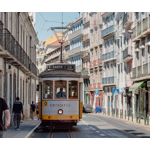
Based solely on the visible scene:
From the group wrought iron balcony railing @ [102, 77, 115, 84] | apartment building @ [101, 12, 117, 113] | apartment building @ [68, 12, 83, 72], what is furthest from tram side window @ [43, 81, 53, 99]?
apartment building @ [68, 12, 83, 72]

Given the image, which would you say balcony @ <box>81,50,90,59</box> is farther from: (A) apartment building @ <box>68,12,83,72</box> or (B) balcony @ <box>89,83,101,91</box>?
(B) balcony @ <box>89,83,101,91</box>

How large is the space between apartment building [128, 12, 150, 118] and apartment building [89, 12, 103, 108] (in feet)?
76.8

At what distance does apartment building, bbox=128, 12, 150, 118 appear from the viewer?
37281mm

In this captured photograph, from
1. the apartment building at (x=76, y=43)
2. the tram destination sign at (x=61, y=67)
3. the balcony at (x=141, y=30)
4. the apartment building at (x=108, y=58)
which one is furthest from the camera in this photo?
the apartment building at (x=76, y=43)

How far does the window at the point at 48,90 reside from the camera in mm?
20525

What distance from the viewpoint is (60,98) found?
803 inches

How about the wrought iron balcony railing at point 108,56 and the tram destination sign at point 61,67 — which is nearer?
the tram destination sign at point 61,67

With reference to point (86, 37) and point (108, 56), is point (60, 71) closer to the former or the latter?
point (108, 56)

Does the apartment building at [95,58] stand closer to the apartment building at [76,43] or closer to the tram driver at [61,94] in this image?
the apartment building at [76,43]

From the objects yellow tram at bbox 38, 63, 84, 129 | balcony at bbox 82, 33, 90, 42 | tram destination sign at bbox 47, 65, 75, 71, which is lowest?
yellow tram at bbox 38, 63, 84, 129

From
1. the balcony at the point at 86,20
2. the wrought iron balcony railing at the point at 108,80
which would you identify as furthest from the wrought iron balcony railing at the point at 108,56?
the balcony at the point at 86,20
